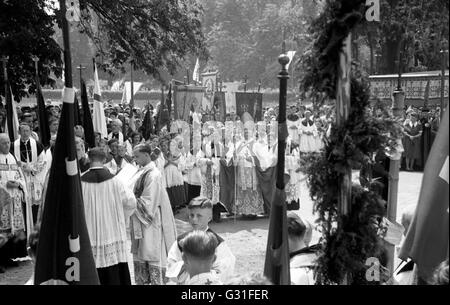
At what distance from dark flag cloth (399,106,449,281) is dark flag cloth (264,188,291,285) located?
2.04 ft

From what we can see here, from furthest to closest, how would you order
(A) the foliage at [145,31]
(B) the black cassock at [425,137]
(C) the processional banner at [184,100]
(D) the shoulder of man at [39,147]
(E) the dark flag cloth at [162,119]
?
(B) the black cassock at [425,137]
(A) the foliage at [145,31]
(E) the dark flag cloth at [162,119]
(C) the processional banner at [184,100]
(D) the shoulder of man at [39,147]

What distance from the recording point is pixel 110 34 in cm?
1483

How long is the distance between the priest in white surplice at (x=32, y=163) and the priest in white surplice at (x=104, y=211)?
315 centimetres

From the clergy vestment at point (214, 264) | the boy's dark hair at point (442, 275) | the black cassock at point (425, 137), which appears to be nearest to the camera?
the boy's dark hair at point (442, 275)

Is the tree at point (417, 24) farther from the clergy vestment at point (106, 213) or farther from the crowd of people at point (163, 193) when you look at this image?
the clergy vestment at point (106, 213)

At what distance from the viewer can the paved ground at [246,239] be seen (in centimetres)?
728

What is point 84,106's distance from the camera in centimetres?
882

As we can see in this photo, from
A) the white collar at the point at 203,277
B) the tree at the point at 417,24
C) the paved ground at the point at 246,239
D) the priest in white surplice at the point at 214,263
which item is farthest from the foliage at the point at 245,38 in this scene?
the white collar at the point at 203,277

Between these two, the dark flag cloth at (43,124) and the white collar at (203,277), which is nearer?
the white collar at (203,277)

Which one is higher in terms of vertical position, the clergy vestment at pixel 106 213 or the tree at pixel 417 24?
the tree at pixel 417 24

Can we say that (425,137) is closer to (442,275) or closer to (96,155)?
(96,155)

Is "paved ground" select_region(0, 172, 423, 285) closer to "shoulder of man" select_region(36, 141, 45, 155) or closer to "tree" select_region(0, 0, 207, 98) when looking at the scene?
"shoulder of man" select_region(36, 141, 45, 155)

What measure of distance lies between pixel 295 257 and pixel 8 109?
25.6 feet

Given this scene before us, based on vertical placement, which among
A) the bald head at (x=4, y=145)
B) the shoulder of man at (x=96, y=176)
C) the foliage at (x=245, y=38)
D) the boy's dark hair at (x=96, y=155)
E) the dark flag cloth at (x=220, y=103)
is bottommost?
the shoulder of man at (x=96, y=176)
